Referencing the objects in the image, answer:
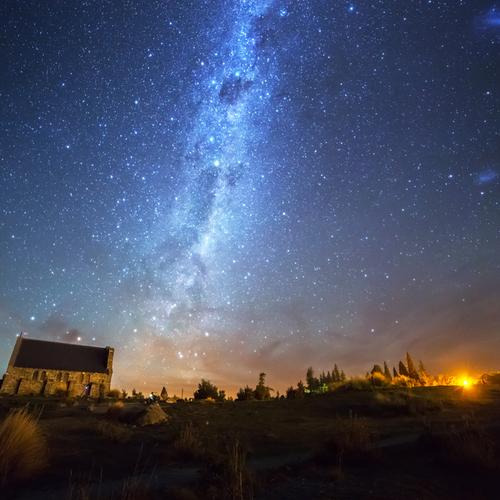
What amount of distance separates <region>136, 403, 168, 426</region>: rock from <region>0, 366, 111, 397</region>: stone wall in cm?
3996

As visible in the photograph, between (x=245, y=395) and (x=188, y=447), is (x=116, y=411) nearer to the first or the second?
(x=188, y=447)

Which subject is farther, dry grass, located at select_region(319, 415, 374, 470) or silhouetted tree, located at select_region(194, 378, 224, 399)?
silhouetted tree, located at select_region(194, 378, 224, 399)

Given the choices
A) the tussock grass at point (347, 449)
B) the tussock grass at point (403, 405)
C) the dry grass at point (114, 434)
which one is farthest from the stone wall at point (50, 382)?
the tussock grass at point (347, 449)

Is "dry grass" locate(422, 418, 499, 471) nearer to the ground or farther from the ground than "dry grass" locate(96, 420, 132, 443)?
nearer to the ground

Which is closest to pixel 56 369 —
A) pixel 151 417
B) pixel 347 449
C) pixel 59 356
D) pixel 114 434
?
pixel 59 356

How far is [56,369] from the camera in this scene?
188ft

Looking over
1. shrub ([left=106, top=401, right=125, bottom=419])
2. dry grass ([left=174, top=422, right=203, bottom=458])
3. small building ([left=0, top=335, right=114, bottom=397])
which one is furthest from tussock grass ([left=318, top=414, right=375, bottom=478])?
small building ([left=0, top=335, right=114, bottom=397])

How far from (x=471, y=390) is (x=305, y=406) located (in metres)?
11.5

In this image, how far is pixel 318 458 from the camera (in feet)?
28.3

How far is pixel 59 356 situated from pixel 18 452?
60869 mm

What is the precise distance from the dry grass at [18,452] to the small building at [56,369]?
4813cm

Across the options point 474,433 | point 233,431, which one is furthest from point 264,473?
point 233,431

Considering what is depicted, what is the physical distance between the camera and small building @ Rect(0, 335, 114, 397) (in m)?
53.5

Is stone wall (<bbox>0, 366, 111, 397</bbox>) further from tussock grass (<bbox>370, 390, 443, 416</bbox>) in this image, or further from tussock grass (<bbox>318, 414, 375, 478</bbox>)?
tussock grass (<bbox>318, 414, 375, 478</bbox>)
